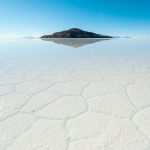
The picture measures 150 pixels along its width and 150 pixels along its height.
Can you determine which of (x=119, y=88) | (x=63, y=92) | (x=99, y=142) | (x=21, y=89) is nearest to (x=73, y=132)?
(x=99, y=142)

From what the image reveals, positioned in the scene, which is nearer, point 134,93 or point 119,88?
point 134,93

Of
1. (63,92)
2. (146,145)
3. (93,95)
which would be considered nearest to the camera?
(146,145)

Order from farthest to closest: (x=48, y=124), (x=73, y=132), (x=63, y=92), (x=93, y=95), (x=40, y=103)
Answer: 1. (x=63, y=92)
2. (x=93, y=95)
3. (x=40, y=103)
4. (x=48, y=124)
5. (x=73, y=132)

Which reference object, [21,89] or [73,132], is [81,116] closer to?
[73,132]

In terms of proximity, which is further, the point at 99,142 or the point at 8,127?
the point at 8,127

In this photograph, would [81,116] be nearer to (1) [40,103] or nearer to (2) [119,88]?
(1) [40,103]

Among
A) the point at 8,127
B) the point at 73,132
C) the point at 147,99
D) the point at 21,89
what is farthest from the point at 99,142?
the point at 21,89

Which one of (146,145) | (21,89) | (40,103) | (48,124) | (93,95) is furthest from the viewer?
(21,89)

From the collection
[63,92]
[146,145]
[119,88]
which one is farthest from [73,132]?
[119,88]

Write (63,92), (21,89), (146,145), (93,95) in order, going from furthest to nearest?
(21,89)
(63,92)
(93,95)
(146,145)
